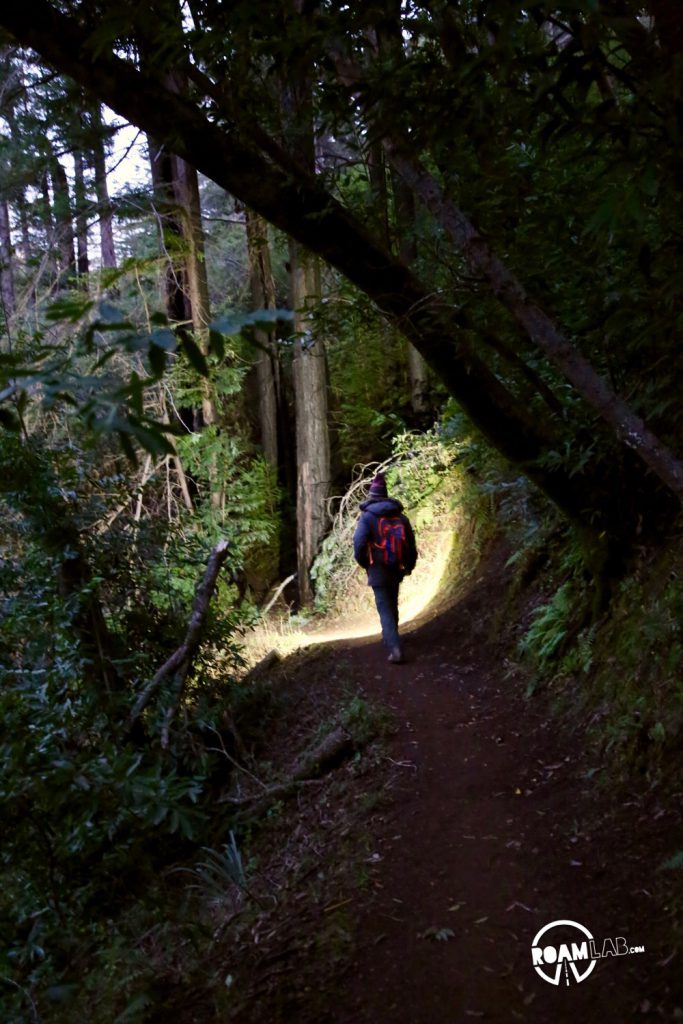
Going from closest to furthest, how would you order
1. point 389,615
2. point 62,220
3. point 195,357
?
point 195,357 → point 389,615 → point 62,220

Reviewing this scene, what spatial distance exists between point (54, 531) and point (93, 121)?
21.0 feet

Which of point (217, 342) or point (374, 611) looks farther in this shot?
point (374, 611)

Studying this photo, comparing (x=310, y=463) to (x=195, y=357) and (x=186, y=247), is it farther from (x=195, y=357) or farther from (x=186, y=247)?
(x=195, y=357)

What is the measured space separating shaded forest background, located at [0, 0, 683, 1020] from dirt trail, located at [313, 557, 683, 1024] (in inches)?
21.3

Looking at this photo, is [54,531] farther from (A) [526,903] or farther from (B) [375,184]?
(A) [526,903]

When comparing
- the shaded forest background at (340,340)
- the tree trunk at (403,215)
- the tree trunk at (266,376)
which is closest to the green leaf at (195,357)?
the shaded forest background at (340,340)

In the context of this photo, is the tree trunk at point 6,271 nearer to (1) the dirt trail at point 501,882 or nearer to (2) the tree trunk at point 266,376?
(2) the tree trunk at point 266,376

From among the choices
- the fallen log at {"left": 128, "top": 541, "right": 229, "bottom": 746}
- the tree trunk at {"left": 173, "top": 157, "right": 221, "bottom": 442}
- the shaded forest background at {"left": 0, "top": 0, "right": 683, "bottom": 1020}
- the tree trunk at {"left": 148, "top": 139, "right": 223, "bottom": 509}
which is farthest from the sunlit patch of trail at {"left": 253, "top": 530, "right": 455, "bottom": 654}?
the tree trunk at {"left": 173, "top": 157, "right": 221, "bottom": 442}

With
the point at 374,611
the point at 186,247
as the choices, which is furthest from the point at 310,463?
the point at 186,247

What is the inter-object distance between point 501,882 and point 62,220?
12248 millimetres

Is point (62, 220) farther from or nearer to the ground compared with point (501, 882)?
farther from the ground

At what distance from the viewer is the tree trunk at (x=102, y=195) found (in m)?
10.2

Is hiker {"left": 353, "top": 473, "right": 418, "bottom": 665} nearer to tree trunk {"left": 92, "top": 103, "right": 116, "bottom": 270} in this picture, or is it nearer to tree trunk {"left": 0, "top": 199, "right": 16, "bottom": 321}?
tree trunk {"left": 92, "top": 103, "right": 116, "bottom": 270}

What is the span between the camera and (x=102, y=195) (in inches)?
572
